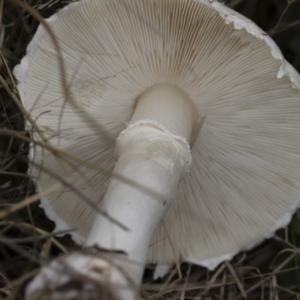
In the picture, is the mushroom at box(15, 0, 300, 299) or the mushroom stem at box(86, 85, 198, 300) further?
the mushroom at box(15, 0, 300, 299)

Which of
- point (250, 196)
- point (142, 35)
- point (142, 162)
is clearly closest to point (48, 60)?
point (142, 35)

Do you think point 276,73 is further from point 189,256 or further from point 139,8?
point 189,256

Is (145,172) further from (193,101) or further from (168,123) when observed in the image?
(193,101)

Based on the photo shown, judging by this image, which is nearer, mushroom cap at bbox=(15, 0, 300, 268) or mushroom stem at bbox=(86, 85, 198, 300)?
mushroom stem at bbox=(86, 85, 198, 300)

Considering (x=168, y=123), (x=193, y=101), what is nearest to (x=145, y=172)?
(x=168, y=123)
